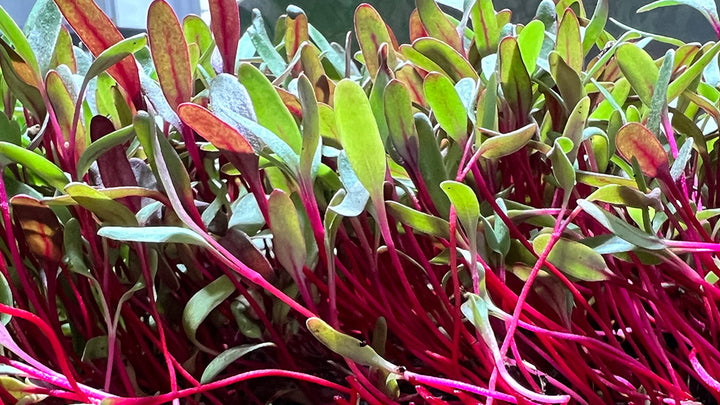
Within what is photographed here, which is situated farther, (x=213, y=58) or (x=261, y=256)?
(x=213, y=58)

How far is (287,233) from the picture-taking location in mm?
290

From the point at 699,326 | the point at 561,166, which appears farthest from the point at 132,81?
the point at 699,326

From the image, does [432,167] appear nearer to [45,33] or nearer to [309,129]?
[309,129]

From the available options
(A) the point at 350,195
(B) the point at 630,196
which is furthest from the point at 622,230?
(A) the point at 350,195

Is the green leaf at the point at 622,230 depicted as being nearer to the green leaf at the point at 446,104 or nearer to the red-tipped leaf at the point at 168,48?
the green leaf at the point at 446,104

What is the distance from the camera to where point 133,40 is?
289mm

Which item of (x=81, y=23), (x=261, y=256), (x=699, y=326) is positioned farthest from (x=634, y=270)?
(x=81, y=23)

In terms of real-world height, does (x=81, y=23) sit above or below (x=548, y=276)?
above

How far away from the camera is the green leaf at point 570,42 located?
1.29 ft

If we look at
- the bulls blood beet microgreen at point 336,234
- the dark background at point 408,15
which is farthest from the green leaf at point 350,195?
the dark background at point 408,15

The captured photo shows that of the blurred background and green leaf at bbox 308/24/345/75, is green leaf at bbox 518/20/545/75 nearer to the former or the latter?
green leaf at bbox 308/24/345/75

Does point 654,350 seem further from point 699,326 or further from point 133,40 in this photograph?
point 133,40

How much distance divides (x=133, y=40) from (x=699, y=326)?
1.08ft

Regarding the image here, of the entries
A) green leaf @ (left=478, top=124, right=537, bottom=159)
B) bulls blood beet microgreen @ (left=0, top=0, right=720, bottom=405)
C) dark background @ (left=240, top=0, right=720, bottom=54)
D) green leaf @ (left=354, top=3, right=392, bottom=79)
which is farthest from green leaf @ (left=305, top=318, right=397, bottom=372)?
dark background @ (left=240, top=0, right=720, bottom=54)
